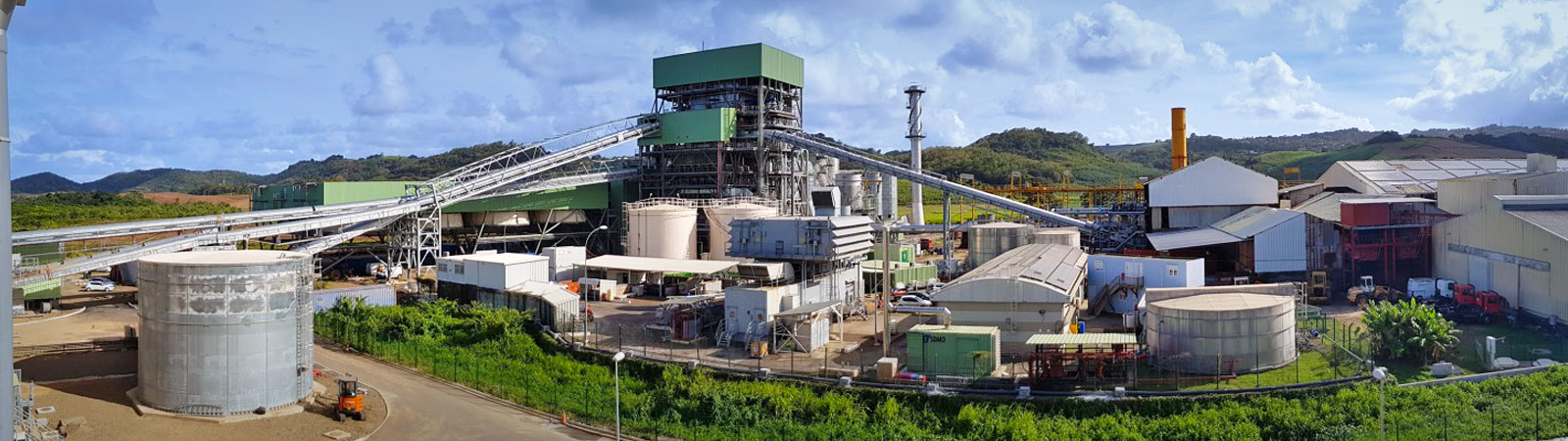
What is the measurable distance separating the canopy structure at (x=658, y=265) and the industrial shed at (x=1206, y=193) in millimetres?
24385

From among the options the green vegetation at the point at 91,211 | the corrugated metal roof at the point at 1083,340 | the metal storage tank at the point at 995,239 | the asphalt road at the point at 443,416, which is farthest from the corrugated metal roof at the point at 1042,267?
the green vegetation at the point at 91,211

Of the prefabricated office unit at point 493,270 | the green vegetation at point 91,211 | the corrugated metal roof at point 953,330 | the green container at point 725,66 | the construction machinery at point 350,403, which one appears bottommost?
the construction machinery at point 350,403

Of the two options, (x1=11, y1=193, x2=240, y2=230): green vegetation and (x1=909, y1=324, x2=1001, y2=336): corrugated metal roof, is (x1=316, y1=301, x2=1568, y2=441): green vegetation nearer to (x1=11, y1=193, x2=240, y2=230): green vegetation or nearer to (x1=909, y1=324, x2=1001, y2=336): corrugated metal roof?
(x1=909, y1=324, x2=1001, y2=336): corrugated metal roof

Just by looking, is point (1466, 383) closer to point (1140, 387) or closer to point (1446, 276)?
point (1140, 387)

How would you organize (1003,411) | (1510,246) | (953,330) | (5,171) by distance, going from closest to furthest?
(5,171), (1003,411), (953,330), (1510,246)

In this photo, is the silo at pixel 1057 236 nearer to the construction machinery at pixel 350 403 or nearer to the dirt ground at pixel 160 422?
the dirt ground at pixel 160 422

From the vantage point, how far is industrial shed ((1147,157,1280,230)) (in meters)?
51.3

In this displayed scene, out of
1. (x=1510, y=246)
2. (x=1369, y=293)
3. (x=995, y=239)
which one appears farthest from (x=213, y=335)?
(x=1510, y=246)

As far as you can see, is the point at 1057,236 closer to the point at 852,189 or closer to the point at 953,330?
the point at 852,189

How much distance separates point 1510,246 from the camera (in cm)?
3641

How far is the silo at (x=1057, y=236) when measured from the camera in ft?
170

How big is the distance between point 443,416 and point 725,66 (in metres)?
42.2

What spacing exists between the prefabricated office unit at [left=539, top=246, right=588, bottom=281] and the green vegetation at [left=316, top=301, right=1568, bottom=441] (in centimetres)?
1866

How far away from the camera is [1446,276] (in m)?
41.6
